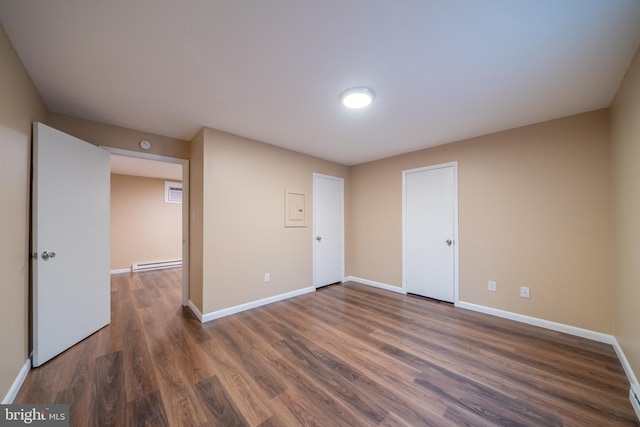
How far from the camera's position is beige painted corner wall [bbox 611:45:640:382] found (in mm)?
1622

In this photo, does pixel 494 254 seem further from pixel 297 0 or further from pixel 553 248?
pixel 297 0

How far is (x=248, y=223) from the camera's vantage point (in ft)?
10.4

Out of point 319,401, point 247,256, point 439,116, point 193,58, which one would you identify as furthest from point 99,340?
point 439,116

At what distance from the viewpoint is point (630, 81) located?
1.68m

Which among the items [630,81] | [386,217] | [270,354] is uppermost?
[630,81]

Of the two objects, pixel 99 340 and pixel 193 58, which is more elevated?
pixel 193 58

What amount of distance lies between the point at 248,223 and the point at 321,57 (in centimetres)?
223

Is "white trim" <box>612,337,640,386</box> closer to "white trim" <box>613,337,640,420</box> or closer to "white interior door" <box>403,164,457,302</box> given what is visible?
"white trim" <box>613,337,640,420</box>

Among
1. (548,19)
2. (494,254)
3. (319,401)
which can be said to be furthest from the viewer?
(494,254)

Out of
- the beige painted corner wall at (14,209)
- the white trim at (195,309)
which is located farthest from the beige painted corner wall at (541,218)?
the beige painted corner wall at (14,209)

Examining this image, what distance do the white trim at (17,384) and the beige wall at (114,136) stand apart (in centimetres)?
217

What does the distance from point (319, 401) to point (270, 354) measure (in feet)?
2.31

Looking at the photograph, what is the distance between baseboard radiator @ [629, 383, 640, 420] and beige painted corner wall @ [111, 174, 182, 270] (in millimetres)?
7316

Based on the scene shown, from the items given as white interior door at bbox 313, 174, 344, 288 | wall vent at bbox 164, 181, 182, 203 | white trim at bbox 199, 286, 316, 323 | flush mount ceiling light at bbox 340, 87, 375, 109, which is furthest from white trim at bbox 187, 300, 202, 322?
wall vent at bbox 164, 181, 182, 203
